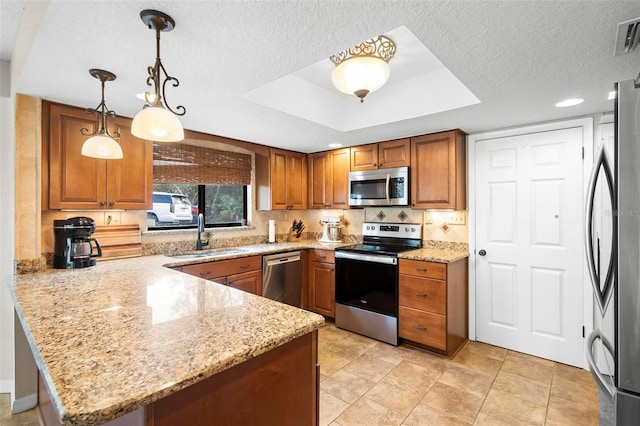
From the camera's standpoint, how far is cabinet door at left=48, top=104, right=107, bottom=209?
2264 millimetres

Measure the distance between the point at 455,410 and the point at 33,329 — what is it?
239 cm

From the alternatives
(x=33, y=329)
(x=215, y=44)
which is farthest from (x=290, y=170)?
(x=33, y=329)

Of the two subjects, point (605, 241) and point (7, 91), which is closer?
point (605, 241)

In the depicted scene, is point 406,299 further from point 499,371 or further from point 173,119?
point 173,119

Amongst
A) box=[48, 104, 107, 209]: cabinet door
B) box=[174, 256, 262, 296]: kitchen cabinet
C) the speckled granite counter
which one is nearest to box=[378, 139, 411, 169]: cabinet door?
box=[174, 256, 262, 296]: kitchen cabinet

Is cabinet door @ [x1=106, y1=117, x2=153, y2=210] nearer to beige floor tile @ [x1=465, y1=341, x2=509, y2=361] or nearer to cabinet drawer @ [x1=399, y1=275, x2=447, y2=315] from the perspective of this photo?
cabinet drawer @ [x1=399, y1=275, x2=447, y2=315]

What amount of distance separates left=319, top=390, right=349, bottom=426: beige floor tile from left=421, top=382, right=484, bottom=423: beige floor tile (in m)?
0.59

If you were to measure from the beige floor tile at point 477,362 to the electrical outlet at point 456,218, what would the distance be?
128 centimetres

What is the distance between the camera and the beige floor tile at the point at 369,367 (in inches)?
101

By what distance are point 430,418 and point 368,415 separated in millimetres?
403

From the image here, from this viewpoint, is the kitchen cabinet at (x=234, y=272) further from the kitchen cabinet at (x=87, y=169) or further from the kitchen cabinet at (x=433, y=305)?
the kitchen cabinet at (x=433, y=305)

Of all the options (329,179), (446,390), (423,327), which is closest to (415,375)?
(446,390)

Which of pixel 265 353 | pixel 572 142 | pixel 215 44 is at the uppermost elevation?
pixel 215 44

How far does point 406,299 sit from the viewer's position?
3.04 metres
